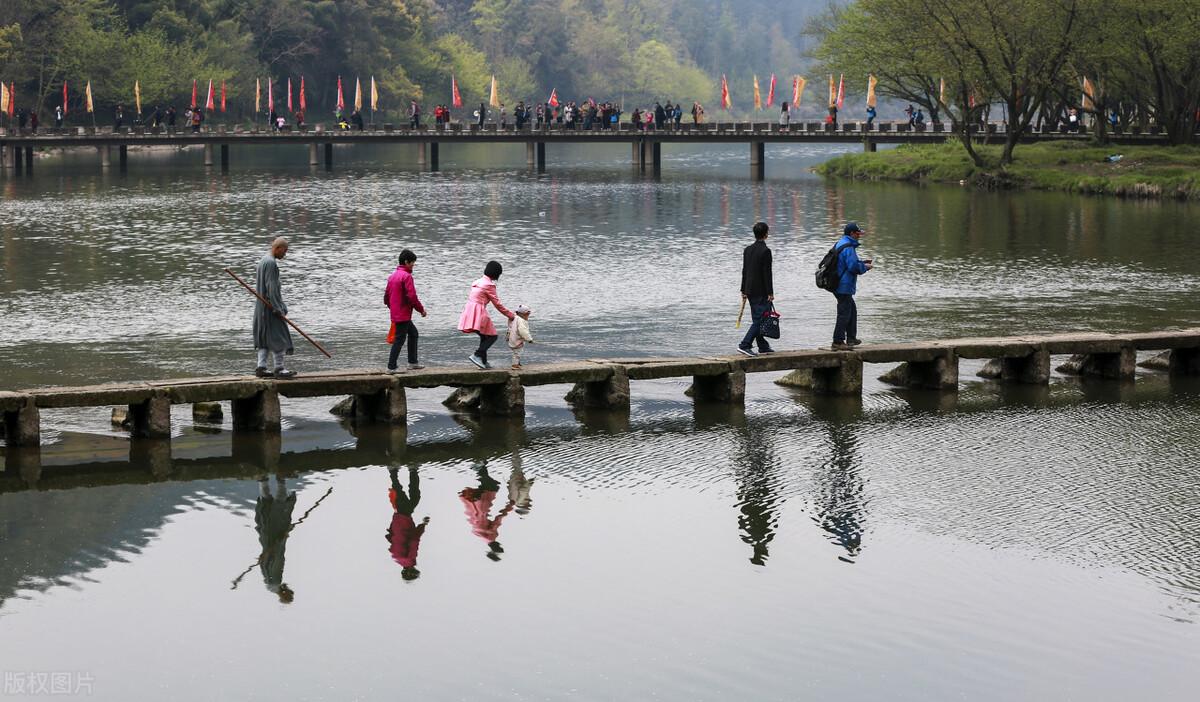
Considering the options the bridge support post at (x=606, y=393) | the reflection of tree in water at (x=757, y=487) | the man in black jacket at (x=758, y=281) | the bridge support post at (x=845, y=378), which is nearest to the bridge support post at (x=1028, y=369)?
the bridge support post at (x=845, y=378)

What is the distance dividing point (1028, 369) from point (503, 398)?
24.0ft

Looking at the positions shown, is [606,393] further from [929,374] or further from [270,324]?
[929,374]

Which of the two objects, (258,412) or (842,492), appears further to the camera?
(258,412)

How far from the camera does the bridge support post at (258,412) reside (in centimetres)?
1925

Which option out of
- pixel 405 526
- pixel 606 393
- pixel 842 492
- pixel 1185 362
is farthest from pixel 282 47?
pixel 405 526

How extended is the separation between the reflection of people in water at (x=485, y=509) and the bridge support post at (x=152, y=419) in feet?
12.2

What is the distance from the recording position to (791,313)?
1205 inches

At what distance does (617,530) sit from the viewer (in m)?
15.4

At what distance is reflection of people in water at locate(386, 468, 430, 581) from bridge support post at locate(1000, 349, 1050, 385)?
913cm

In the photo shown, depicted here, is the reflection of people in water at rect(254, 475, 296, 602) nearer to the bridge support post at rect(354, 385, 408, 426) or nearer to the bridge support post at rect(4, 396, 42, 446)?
the bridge support post at rect(354, 385, 408, 426)

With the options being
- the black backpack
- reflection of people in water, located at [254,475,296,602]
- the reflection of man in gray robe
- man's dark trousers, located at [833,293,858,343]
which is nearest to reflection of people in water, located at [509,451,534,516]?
reflection of people in water, located at [254,475,296,602]

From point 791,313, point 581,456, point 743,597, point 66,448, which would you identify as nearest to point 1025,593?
point 743,597

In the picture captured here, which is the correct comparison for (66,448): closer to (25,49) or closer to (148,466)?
(148,466)

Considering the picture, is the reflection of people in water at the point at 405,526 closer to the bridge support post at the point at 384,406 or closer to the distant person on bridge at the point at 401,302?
the bridge support post at the point at 384,406
